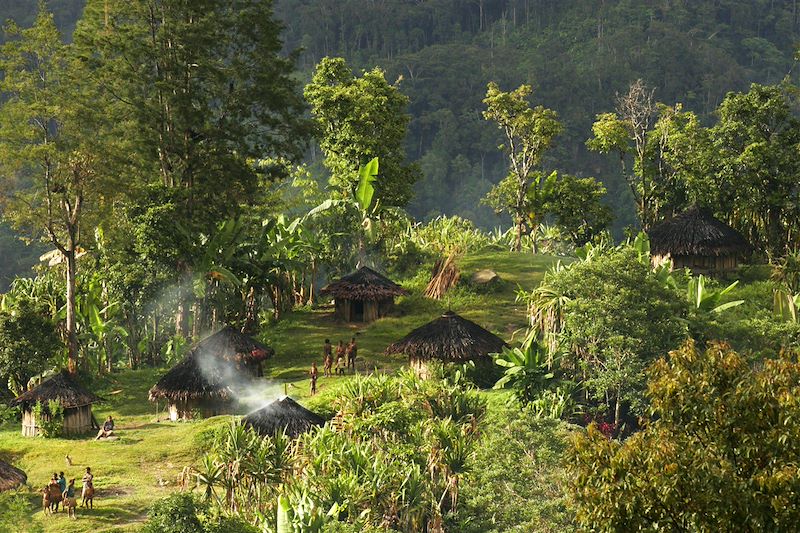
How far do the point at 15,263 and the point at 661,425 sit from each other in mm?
86619

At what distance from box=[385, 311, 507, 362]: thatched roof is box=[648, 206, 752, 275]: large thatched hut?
→ 39.0 ft

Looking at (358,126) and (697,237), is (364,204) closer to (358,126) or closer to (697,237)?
(358,126)

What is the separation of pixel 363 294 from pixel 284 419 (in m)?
12.8

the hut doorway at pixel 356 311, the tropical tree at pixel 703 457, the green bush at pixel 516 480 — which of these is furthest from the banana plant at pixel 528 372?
the tropical tree at pixel 703 457

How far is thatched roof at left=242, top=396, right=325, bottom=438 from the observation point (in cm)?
2525

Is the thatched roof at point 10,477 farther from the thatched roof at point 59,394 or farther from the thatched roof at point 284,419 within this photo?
the thatched roof at point 59,394

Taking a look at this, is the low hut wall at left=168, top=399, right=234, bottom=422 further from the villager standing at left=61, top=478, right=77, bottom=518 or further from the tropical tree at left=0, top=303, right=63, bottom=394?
the villager standing at left=61, top=478, right=77, bottom=518

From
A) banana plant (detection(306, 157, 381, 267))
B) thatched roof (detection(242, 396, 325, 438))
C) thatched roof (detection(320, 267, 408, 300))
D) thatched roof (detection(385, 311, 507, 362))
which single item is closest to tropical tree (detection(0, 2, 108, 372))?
thatched roof (detection(320, 267, 408, 300))

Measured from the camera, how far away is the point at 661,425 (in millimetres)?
13609

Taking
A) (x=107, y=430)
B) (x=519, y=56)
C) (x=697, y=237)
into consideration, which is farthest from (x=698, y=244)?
(x=519, y=56)

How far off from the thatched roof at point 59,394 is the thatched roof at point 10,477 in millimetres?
5149

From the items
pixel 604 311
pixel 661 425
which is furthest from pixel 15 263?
pixel 661 425

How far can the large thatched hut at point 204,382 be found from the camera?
3034 centimetres

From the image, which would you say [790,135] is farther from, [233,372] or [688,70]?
[688,70]
